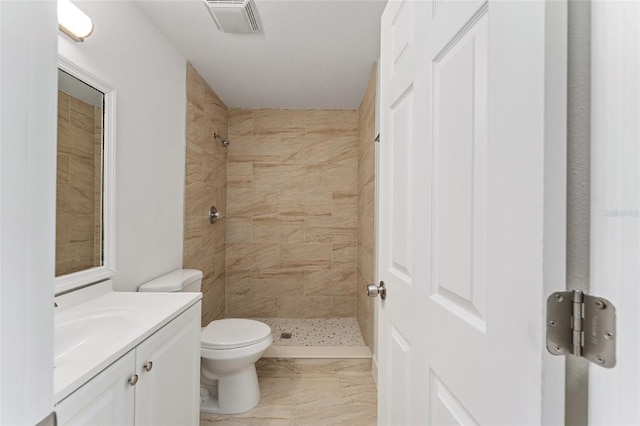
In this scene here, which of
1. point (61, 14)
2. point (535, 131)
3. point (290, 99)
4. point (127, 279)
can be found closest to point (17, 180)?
point (535, 131)

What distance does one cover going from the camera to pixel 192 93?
2.40m

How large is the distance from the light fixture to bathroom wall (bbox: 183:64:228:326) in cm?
105

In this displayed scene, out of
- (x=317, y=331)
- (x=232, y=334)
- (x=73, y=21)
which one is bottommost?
(x=317, y=331)

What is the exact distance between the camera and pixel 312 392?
85.0 inches

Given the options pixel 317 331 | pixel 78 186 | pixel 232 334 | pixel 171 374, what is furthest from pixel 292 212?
pixel 171 374

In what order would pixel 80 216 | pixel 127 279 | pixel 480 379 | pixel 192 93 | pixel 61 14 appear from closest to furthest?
pixel 480 379, pixel 61 14, pixel 80 216, pixel 127 279, pixel 192 93

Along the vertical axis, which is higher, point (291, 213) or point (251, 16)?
point (251, 16)

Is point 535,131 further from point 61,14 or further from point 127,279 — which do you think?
point 127,279

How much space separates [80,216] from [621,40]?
1.76m

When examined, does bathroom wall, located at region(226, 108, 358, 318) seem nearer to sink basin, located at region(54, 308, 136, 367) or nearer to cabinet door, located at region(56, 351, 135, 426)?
sink basin, located at region(54, 308, 136, 367)

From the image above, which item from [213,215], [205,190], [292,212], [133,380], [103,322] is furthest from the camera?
[292,212]

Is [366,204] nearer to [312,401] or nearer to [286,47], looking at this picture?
[286,47]

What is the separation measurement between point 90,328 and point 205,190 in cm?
170

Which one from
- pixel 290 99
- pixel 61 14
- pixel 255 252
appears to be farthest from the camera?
pixel 255 252
